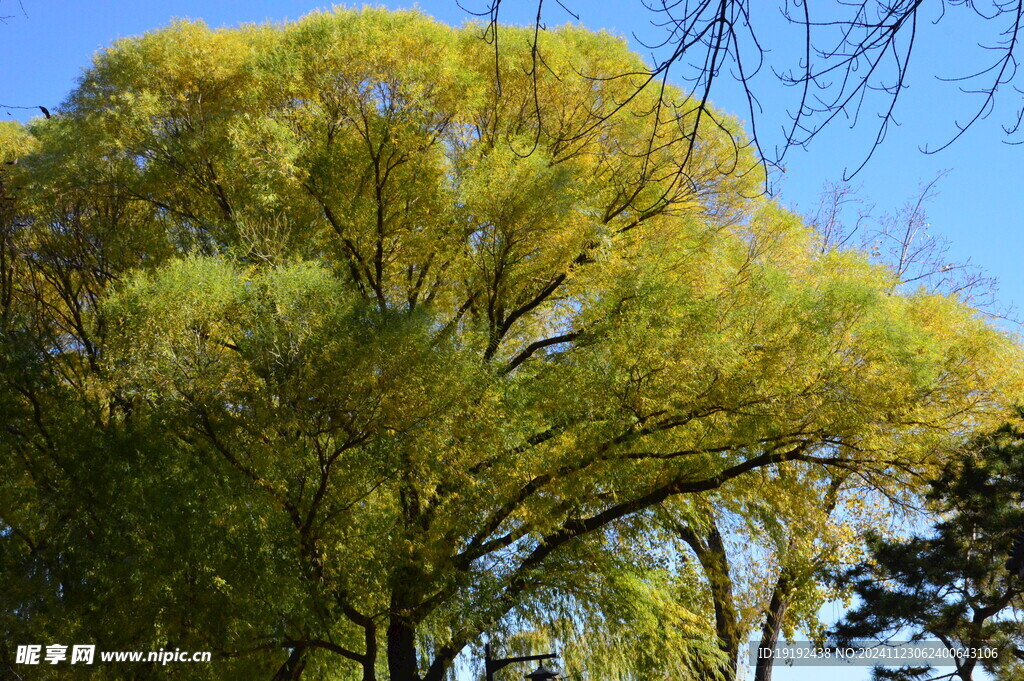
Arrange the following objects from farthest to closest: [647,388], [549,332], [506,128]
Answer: [549,332] < [506,128] < [647,388]

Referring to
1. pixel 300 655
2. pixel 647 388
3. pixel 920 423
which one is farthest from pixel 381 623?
pixel 920 423

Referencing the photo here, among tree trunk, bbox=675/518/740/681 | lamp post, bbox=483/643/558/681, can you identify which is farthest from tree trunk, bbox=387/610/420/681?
tree trunk, bbox=675/518/740/681

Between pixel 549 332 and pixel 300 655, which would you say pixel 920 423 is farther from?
pixel 300 655

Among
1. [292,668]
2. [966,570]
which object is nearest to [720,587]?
[966,570]

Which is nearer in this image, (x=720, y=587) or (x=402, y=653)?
(x=402, y=653)

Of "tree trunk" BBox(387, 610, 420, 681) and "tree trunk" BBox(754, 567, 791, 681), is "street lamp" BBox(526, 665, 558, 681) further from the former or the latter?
"tree trunk" BBox(754, 567, 791, 681)

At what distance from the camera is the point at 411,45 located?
10.3 metres

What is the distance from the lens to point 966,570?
866 cm

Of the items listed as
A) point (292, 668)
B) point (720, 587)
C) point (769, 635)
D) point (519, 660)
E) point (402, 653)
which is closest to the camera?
point (519, 660)

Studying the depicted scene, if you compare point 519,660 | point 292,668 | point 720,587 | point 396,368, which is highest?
point 396,368

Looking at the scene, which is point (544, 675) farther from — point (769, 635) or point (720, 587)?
point (769, 635)

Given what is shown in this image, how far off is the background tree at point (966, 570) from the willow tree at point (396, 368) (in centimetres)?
47

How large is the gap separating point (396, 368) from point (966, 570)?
541 centimetres

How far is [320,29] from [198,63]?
152cm
